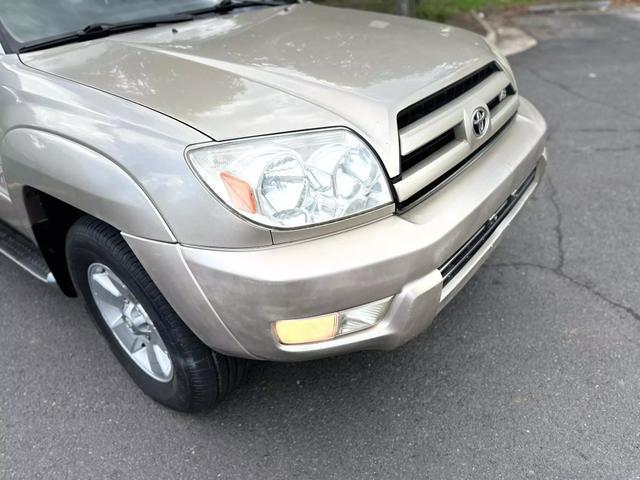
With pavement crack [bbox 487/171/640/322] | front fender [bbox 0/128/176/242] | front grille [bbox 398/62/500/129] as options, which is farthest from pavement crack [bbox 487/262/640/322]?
front fender [bbox 0/128/176/242]

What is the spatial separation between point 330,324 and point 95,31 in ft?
5.53

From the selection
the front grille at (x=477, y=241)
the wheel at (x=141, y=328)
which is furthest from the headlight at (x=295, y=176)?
the wheel at (x=141, y=328)

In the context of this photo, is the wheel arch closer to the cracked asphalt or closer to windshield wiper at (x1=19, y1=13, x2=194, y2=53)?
windshield wiper at (x1=19, y1=13, x2=194, y2=53)

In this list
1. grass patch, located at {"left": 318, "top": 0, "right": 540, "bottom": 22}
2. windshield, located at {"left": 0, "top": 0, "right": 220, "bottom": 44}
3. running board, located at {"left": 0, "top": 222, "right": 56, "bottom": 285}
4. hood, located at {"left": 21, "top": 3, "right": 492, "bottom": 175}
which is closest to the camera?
hood, located at {"left": 21, "top": 3, "right": 492, "bottom": 175}

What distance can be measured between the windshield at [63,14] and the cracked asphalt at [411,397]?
1382mm

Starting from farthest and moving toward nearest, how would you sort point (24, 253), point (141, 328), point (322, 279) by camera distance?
point (24, 253), point (141, 328), point (322, 279)

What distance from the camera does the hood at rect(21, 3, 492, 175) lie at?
182cm

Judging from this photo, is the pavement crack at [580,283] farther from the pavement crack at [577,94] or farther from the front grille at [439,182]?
the pavement crack at [577,94]

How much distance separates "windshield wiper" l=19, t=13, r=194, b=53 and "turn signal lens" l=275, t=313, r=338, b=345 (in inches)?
62.7

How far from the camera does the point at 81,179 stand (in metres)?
1.83

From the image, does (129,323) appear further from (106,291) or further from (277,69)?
(277,69)

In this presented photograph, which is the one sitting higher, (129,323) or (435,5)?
(129,323)

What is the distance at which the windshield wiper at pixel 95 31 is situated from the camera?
2.33 m

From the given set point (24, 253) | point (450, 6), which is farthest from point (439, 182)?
point (450, 6)
